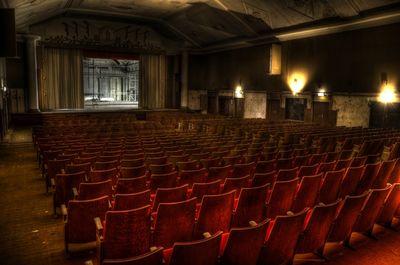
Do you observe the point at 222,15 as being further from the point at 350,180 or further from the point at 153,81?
the point at 350,180

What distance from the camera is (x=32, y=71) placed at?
56.3ft

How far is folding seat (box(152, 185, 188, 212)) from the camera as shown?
3.80 meters

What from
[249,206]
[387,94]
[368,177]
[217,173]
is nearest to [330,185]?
[368,177]

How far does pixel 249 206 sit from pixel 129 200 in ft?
4.49

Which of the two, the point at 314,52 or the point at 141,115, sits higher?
the point at 314,52

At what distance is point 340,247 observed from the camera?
3320 millimetres

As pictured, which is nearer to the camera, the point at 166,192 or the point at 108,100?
the point at 166,192

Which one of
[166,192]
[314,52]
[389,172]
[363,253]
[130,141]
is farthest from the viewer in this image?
[314,52]

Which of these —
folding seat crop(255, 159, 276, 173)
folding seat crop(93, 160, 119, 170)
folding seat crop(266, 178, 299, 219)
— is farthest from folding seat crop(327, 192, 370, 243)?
folding seat crop(93, 160, 119, 170)

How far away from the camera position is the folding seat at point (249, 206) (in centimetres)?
368

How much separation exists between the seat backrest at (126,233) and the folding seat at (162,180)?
1651mm

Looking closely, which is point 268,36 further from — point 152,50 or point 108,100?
point 108,100

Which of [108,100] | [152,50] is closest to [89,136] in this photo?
[152,50]

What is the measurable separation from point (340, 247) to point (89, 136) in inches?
299
